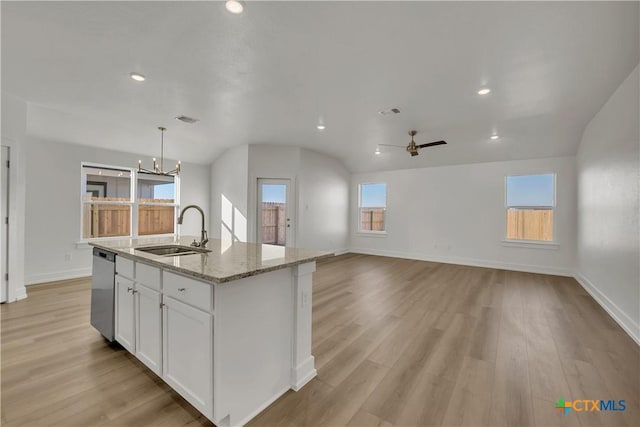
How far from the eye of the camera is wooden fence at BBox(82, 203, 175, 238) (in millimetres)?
5113

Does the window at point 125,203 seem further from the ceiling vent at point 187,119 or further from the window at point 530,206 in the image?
the window at point 530,206

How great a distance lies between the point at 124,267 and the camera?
223cm

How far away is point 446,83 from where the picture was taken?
316 centimetres

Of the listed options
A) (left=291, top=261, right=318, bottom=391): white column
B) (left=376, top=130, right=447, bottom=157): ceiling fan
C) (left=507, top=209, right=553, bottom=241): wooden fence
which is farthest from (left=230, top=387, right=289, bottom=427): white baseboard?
(left=507, top=209, right=553, bottom=241): wooden fence

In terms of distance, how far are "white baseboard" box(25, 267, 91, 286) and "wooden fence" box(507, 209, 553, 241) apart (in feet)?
27.9

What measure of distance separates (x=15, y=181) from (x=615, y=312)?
7602 mm

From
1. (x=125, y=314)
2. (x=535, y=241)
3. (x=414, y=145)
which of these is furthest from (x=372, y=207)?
(x=125, y=314)

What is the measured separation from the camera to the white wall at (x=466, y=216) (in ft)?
17.9

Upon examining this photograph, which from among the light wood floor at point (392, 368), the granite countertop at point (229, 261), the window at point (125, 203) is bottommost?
the light wood floor at point (392, 368)

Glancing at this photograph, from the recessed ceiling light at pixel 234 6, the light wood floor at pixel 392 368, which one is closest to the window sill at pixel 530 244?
the light wood floor at pixel 392 368

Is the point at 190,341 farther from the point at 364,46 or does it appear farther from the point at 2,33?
the point at 2,33

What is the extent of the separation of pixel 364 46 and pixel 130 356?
341 centimetres

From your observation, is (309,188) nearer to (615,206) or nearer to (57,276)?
(57,276)

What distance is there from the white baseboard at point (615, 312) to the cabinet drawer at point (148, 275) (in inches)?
168
